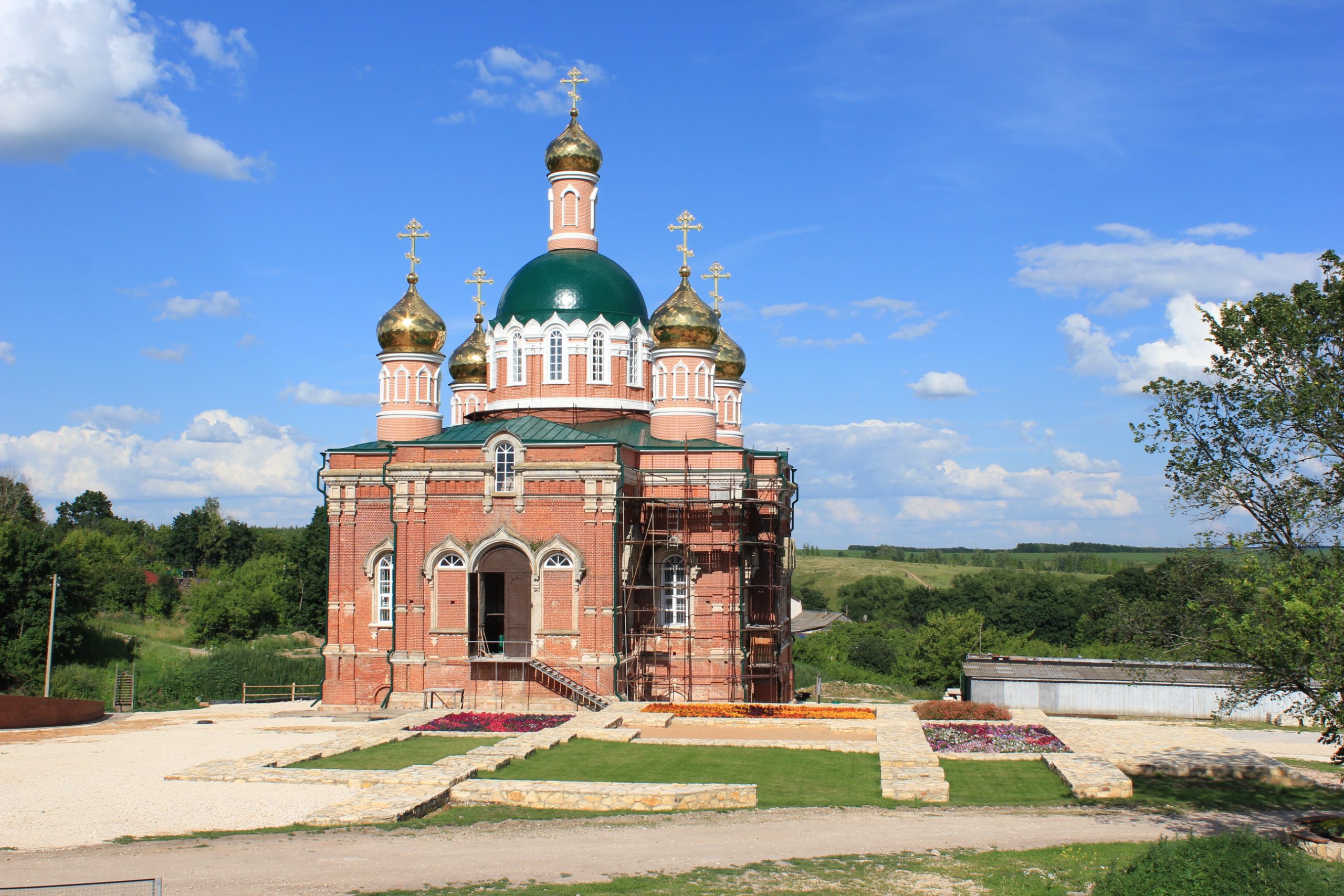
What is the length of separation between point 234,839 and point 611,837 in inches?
166

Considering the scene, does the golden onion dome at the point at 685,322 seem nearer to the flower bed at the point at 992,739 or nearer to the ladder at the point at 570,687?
the ladder at the point at 570,687

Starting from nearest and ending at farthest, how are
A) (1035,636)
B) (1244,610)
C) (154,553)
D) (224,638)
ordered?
(1244,610), (224,638), (1035,636), (154,553)

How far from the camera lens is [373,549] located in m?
28.2

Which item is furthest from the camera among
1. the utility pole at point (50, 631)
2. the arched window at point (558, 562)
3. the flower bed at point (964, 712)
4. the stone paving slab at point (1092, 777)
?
the utility pole at point (50, 631)

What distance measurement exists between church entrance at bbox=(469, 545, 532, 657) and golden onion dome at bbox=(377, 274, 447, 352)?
661cm

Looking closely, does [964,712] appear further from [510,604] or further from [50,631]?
[50,631]

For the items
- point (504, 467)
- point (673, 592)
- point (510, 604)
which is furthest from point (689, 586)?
point (504, 467)

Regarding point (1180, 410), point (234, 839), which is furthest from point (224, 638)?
point (1180, 410)

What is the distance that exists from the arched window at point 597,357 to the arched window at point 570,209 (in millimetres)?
3711

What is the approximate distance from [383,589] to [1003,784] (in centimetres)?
1631

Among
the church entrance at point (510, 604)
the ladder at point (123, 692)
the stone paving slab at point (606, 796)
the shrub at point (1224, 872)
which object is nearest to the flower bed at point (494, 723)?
the church entrance at point (510, 604)

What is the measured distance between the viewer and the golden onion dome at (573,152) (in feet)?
104

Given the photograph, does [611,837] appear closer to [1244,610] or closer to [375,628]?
[1244,610]

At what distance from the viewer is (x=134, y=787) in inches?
654
